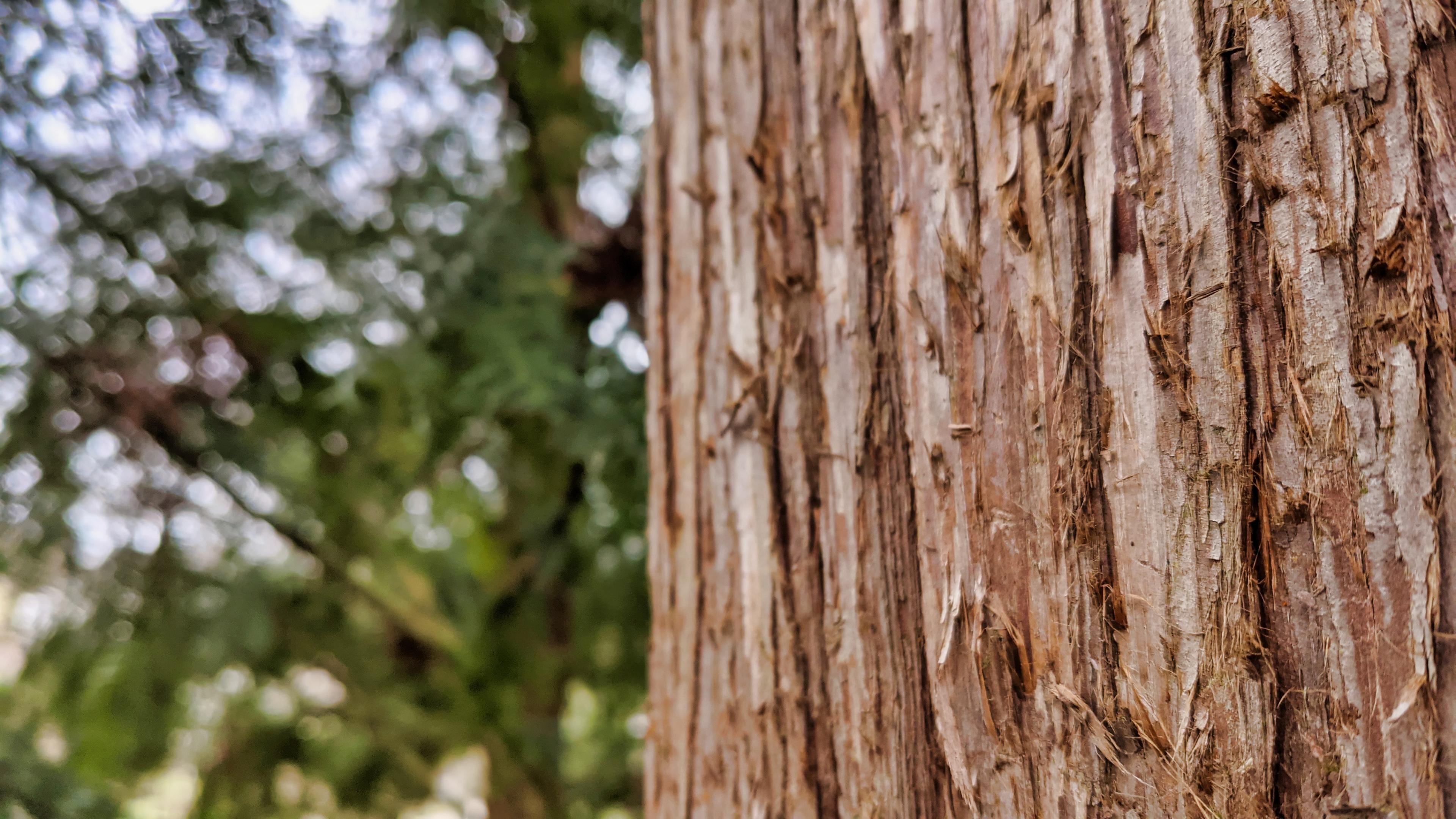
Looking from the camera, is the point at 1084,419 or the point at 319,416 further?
the point at 319,416

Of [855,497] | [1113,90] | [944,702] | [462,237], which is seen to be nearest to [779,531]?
[855,497]

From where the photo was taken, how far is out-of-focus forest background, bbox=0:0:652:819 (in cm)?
159

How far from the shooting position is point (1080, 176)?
2.16 ft

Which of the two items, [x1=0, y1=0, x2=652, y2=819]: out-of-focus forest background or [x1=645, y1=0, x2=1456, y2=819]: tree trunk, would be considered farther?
[x1=0, y1=0, x2=652, y2=819]: out-of-focus forest background

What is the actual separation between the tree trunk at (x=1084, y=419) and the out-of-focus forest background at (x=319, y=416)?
768mm

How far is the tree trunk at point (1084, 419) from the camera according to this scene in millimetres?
547

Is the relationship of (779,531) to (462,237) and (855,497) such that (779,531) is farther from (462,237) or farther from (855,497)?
(462,237)

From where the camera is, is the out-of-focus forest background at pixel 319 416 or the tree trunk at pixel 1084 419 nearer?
the tree trunk at pixel 1084 419

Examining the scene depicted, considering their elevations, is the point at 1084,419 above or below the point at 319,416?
below

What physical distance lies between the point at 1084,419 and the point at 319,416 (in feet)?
5.60

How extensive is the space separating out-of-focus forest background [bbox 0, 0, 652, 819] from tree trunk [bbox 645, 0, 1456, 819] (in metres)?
0.77

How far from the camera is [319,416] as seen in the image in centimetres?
178

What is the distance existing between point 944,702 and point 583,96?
6.08 feet

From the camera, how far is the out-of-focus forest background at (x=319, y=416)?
1590 millimetres
